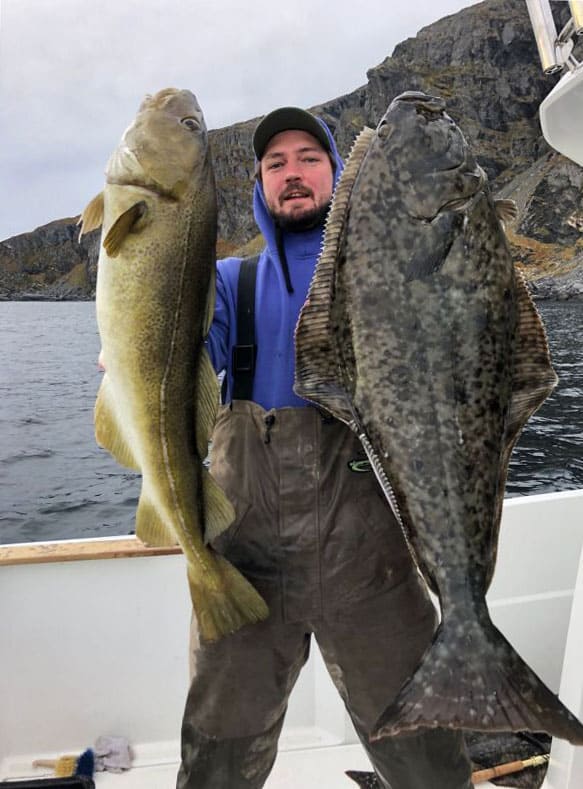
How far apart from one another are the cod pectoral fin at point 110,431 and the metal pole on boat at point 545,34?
7.53 ft

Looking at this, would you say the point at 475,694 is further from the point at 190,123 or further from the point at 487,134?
the point at 487,134

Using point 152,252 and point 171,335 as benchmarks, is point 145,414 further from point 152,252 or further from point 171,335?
point 152,252

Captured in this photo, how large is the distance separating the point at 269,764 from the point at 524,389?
2000mm

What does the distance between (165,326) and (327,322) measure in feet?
1.92

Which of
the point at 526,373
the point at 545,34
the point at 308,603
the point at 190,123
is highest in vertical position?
the point at 545,34

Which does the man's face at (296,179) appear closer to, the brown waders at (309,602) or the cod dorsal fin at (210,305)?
the cod dorsal fin at (210,305)

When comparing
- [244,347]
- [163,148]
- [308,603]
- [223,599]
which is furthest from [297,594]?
[163,148]

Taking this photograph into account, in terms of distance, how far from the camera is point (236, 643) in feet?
9.00

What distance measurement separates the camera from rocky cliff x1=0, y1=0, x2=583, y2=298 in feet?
194

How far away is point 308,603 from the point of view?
8.93 ft

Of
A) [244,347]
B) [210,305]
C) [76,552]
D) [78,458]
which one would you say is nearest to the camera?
[210,305]

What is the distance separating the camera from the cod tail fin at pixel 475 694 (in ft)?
6.05

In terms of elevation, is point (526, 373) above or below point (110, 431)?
above

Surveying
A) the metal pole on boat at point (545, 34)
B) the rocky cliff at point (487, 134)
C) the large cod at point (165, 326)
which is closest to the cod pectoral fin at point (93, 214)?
the large cod at point (165, 326)
